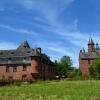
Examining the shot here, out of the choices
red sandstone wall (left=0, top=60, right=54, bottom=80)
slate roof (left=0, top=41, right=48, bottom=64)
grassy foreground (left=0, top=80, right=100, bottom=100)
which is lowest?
grassy foreground (left=0, top=80, right=100, bottom=100)

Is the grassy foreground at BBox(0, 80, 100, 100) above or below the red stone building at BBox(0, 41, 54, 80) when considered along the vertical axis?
below

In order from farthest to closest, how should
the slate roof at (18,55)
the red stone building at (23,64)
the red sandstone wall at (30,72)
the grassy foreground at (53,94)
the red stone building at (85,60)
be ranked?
the red stone building at (85,60)
the slate roof at (18,55)
the red stone building at (23,64)
the red sandstone wall at (30,72)
the grassy foreground at (53,94)

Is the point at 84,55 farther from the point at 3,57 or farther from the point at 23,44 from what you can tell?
the point at 3,57

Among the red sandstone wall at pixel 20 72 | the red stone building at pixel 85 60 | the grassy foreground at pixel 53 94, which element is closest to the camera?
the grassy foreground at pixel 53 94

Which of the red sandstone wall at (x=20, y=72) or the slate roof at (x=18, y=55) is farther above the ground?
the slate roof at (x=18, y=55)

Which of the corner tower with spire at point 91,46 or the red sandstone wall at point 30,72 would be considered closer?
the red sandstone wall at point 30,72

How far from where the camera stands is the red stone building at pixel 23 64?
92.6 metres

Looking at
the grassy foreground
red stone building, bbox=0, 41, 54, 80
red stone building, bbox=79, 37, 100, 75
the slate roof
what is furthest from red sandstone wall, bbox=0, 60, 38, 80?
the grassy foreground

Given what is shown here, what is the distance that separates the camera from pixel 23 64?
9512cm

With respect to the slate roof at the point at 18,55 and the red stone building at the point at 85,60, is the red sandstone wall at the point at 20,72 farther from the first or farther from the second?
the red stone building at the point at 85,60

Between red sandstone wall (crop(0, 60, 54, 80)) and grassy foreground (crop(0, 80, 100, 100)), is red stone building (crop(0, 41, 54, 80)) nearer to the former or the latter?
red sandstone wall (crop(0, 60, 54, 80))

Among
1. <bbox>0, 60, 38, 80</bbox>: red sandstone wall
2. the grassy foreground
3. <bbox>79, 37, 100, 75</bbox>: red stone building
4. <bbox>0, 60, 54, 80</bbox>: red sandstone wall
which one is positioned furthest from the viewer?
<bbox>79, 37, 100, 75</bbox>: red stone building

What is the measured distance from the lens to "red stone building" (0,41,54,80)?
92.6 meters

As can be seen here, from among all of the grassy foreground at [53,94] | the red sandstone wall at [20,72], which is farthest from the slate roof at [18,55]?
the grassy foreground at [53,94]
